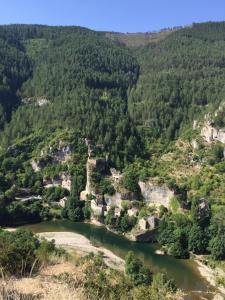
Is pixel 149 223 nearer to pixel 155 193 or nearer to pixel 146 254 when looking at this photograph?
pixel 146 254

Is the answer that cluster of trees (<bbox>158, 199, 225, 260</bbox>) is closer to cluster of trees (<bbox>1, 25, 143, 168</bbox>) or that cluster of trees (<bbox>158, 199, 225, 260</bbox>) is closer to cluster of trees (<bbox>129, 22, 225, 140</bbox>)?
cluster of trees (<bbox>1, 25, 143, 168</bbox>)

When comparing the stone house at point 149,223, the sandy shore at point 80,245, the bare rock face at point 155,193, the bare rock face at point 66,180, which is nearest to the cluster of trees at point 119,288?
the sandy shore at point 80,245

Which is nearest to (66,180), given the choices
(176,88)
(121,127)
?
(121,127)

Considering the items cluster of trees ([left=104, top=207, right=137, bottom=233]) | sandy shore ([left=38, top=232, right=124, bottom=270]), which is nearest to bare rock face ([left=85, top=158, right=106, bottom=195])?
cluster of trees ([left=104, top=207, right=137, bottom=233])

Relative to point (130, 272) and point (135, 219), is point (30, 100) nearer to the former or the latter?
point (135, 219)

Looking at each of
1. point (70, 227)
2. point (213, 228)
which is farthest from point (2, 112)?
point (213, 228)

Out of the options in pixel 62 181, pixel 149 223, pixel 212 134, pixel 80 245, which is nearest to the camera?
pixel 80 245

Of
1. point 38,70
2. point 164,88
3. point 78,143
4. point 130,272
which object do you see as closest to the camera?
point 130,272
